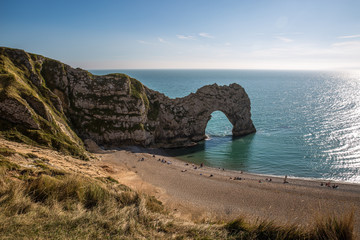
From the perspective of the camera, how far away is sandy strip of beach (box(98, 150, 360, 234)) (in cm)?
2328

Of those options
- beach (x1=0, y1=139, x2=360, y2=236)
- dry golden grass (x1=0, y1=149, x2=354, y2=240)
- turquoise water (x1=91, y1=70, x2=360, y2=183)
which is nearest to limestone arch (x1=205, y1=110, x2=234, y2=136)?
turquoise water (x1=91, y1=70, x2=360, y2=183)

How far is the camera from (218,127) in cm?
7025

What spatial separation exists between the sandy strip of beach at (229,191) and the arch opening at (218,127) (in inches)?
961

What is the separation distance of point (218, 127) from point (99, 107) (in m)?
40.6

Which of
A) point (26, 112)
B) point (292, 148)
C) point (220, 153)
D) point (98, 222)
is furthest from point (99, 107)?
point (292, 148)

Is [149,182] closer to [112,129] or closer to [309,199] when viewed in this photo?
[112,129]

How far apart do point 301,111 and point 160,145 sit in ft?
224

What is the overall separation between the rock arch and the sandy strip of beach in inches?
587

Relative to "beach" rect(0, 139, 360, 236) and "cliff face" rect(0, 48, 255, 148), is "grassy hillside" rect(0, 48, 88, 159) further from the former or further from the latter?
"beach" rect(0, 139, 360, 236)

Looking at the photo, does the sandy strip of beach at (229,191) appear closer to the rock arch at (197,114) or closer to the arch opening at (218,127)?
the rock arch at (197,114)

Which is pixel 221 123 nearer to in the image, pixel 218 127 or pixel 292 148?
pixel 218 127

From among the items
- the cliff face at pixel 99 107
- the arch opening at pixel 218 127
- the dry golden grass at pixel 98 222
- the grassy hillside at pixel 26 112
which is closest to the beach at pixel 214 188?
the grassy hillside at pixel 26 112

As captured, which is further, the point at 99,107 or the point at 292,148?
the point at 292,148

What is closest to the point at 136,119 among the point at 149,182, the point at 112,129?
the point at 112,129
